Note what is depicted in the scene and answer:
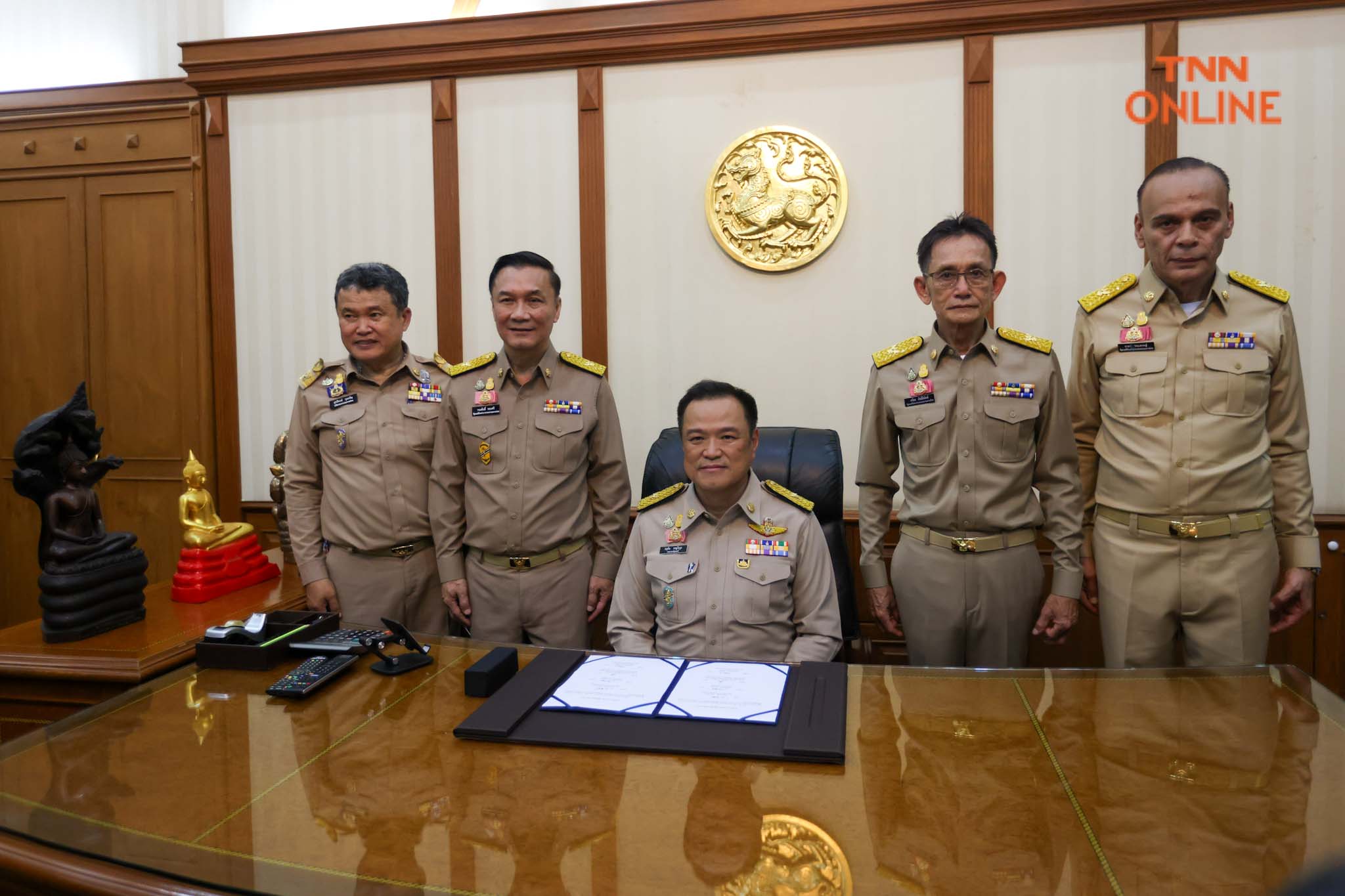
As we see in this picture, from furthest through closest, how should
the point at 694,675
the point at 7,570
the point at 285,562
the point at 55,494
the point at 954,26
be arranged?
the point at 7,570, the point at 954,26, the point at 285,562, the point at 55,494, the point at 694,675

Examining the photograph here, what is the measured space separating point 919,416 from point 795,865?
4.63 feet

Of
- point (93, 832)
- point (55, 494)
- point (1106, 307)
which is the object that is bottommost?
point (93, 832)

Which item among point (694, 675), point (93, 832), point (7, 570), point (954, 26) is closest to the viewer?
point (93, 832)

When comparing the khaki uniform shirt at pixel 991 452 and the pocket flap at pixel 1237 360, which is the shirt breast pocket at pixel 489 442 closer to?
the khaki uniform shirt at pixel 991 452

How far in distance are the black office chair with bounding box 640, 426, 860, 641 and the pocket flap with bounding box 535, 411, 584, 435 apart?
24cm

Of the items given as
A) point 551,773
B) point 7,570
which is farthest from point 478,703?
point 7,570

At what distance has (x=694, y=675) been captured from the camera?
4.87 feet

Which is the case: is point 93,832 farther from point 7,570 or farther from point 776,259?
point 7,570

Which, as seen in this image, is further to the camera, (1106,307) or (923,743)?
(1106,307)

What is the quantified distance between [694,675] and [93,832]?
2.85 ft

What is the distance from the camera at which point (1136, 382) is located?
6.59 ft

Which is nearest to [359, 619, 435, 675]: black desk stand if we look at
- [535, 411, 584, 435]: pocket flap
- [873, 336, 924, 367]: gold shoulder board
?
[535, 411, 584, 435]: pocket flap

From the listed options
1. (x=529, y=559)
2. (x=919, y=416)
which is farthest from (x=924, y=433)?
(x=529, y=559)

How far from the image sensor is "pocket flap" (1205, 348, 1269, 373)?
1.93 metres
